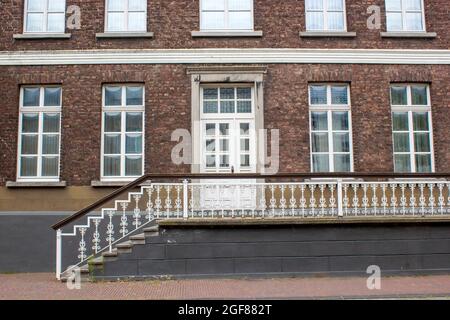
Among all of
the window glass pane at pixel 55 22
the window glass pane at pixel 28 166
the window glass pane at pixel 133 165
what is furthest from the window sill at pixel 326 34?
the window glass pane at pixel 28 166

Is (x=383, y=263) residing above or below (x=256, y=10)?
below

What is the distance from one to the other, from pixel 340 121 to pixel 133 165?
578 cm

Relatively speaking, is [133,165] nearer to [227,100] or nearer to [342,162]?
[227,100]

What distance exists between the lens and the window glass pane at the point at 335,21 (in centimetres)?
1557

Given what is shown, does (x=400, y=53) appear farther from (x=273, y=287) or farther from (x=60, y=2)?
(x=60, y=2)

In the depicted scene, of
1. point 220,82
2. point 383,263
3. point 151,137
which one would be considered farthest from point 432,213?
point 151,137

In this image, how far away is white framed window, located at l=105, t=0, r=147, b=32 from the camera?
1540 centimetres

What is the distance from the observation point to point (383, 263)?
12375 millimetres

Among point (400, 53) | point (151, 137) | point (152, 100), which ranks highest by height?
point (400, 53)

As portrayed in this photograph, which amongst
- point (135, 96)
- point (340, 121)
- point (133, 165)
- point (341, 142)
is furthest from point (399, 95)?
point (133, 165)

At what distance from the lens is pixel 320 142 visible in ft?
49.3

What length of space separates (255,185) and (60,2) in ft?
26.0

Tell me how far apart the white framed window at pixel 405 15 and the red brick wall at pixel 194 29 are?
1.29ft

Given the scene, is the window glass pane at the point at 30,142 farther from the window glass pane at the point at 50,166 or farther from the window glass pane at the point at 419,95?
the window glass pane at the point at 419,95
